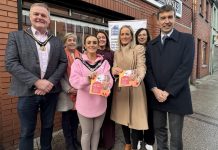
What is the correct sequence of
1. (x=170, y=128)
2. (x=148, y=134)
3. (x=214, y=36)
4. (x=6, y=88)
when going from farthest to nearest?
(x=214, y=36) < (x=148, y=134) < (x=6, y=88) < (x=170, y=128)

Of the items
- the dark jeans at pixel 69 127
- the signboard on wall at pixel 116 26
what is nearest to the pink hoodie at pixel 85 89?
the dark jeans at pixel 69 127

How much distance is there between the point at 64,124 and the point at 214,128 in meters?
3.09

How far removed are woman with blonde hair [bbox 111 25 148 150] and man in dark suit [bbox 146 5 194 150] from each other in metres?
0.33

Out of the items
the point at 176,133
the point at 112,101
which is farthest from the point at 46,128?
the point at 176,133

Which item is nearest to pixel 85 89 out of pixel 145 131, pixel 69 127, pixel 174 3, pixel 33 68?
pixel 33 68

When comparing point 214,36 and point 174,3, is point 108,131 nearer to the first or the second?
point 174,3

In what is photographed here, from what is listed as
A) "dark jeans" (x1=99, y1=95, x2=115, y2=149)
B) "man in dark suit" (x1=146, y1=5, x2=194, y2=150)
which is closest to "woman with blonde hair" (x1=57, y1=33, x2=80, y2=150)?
"dark jeans" (x1=99, y1=95, x2=115, y2=149)

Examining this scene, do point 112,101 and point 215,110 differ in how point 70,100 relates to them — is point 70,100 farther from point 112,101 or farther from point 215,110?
point 215,110

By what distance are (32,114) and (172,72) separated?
1.64 metres

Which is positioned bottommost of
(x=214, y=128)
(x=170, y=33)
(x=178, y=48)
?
(x=214, y=128)

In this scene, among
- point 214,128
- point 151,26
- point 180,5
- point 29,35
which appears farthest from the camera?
point 180,5

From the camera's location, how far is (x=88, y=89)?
9.72 ft

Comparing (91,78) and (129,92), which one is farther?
(129,92)

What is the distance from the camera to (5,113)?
3455 millimetres
